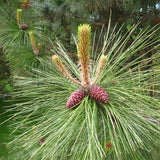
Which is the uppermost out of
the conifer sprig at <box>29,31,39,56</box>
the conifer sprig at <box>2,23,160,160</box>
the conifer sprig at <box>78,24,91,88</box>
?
the conifer sprig at <box>29,31,39,56</box>

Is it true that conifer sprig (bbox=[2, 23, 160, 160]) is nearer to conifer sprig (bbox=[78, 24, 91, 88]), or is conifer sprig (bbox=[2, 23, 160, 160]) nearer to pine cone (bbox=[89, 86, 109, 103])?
pine cone (bbox=[89, 86, 109, 103])

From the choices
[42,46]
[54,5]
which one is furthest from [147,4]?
[54,5]

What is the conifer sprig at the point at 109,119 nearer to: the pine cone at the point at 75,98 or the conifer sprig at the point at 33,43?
the pine cone at the point at 75,98

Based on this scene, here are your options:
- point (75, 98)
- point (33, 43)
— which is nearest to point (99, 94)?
point (75, 98)

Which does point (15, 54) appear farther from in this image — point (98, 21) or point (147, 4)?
point (147, 4)

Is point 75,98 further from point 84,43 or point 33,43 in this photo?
point 33,43

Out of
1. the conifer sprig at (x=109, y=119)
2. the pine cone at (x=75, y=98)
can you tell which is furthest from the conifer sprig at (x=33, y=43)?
the pine cone at (x=75, y=98)

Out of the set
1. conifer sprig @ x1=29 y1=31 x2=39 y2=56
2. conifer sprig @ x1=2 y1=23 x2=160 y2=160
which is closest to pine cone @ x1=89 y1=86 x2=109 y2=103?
conifer sprig @ x1=2 y1=23 x2=160 y2=160

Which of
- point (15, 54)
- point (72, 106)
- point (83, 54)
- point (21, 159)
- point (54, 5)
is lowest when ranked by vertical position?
point (21, 159)
